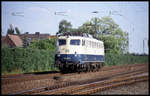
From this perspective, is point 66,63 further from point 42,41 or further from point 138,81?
point 42,41

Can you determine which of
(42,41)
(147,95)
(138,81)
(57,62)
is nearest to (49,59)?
(42,41)

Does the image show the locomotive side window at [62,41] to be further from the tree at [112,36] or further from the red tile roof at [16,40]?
the tree at [112,36]

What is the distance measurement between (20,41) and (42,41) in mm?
3564

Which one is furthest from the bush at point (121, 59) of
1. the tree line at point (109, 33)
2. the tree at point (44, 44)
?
the tree at point (44, 44)

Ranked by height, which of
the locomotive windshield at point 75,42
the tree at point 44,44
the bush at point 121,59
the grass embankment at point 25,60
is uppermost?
the locomotive windshield at point 75,42

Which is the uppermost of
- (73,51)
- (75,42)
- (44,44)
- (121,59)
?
(75,42)

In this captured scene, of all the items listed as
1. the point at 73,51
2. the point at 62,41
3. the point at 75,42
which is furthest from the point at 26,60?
the point at 75,42

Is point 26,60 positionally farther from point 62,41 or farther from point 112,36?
point 112,36

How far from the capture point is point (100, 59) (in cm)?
2534

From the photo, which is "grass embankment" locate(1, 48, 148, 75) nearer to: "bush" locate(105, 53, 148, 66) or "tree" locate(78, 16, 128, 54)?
"tree" locate(78, 16, 128, 54)

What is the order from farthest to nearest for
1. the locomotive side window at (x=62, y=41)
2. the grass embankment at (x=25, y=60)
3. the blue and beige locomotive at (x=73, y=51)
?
1. the grass embankment at (x=25, y=60)
2. the locomotive side window at (x=62, y=41)
3. the blue and beige locomotive at (x=73, y=51)

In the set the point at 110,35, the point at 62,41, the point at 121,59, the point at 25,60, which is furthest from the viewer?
the point at 121,59

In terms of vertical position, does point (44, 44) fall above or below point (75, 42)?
below

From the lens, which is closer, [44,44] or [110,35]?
[44,44]
